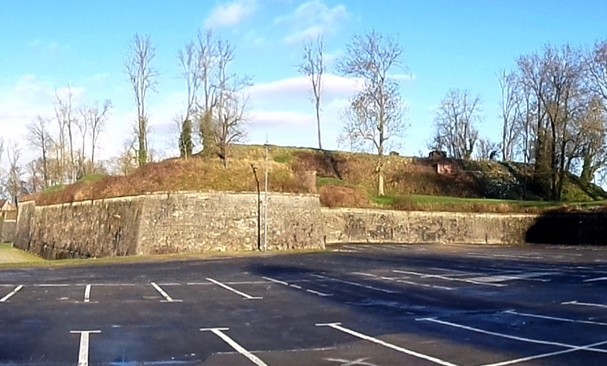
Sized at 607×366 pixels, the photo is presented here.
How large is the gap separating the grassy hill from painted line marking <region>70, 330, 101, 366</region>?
83.8 feet

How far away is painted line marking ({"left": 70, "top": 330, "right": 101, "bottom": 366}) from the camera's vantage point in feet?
29.6

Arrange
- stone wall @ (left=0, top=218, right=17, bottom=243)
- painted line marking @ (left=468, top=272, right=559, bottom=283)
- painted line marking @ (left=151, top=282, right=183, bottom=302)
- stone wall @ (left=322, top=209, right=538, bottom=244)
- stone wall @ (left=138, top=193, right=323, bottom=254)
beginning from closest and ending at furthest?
painted line marking @ (left=151, top=282, right=183, bottom=302)
painted line marking @ (left=468, top=272, right=559, bottom=283)
stone wall @ (left=138, top=193, right=323, bottom=254)
stone wall @ (left=322, top=209, right=538, bottom=244)
stone wall @ (left=0, top=218, right=17, bottom=243)

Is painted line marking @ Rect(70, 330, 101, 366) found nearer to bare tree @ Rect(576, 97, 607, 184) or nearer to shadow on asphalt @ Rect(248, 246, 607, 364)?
shadow on asphalt @ Rect(248, 246, 607, 364)

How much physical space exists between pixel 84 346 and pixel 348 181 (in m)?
46.8

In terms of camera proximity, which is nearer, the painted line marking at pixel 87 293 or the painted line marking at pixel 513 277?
the painted line marking at pixel 87 293

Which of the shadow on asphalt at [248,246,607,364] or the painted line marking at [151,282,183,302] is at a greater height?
the painted line marking at [151,282,183,302]

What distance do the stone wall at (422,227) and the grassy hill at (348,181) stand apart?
2.22ft

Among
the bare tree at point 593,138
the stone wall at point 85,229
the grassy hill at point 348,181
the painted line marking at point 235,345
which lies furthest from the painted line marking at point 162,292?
the bare tree at point 593,138

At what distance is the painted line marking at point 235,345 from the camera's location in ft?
29.7

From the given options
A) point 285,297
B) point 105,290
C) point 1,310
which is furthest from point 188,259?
point 1,310

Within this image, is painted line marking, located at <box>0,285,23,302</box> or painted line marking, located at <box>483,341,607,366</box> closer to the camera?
painted line marking, located at <box>483,341,607,366</box>

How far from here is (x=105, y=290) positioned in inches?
710

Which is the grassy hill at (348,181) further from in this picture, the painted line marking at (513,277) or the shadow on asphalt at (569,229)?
the painted line marking at (513,277)

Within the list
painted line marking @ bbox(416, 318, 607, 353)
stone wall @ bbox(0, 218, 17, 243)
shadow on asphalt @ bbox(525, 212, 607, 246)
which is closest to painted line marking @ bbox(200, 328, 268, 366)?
painted line marking @ bbox(416, 318, 607, 353)
